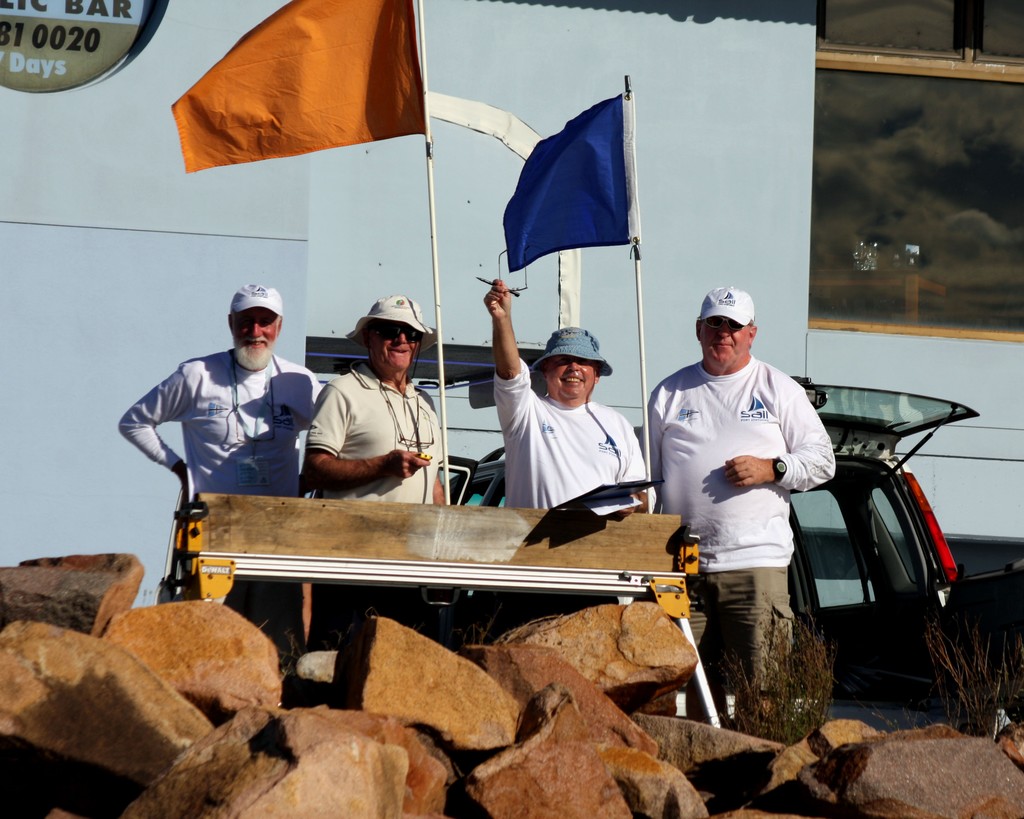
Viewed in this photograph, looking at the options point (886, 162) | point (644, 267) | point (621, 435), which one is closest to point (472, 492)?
point (621, 435)

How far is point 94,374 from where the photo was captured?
9.52m

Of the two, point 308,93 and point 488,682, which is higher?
point 308,93

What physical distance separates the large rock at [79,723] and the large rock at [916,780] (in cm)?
189

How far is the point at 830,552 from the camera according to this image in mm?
8406

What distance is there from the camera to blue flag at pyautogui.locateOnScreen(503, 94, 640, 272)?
673 centimetres

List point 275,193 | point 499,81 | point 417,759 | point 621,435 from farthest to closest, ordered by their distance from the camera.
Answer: point 499,81 < point 275,193 < point 621,435 < point 417,759

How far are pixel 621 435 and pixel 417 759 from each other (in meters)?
2.13

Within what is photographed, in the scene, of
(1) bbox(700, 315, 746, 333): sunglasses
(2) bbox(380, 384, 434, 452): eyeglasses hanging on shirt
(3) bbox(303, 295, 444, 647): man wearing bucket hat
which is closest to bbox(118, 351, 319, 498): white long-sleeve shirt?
(3) bbox(303, 295, 444, 647): man wearing bucket hat

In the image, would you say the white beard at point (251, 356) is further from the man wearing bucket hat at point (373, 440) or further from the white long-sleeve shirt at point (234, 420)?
the man wearing bucket hat at point (373, 440)

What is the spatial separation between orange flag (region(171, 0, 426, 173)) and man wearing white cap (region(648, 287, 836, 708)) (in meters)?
1.64

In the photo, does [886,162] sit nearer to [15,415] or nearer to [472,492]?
[472,492]

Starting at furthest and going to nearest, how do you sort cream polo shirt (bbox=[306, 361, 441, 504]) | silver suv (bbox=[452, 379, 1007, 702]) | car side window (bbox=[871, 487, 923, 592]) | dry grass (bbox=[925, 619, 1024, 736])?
1. car side window (bbox=[871, 487, 923, 592])
2. silver suv (bbox=[452, 379, 1007, 702])
3. cream polo shirt (bbox=[306, 361, 441, 504])
4. dry grass (bbox=[925, 619, 1024, 736])

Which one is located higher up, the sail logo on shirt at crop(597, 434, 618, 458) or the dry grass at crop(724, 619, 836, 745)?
the sail logo on shirt at crop(597, 434, 618, 458)

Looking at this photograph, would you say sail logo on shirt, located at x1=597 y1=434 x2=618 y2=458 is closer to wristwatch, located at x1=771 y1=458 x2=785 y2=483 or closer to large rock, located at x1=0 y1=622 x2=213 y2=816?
wristwatch, located at x1=771 y1=458 x2=785 y2=483
